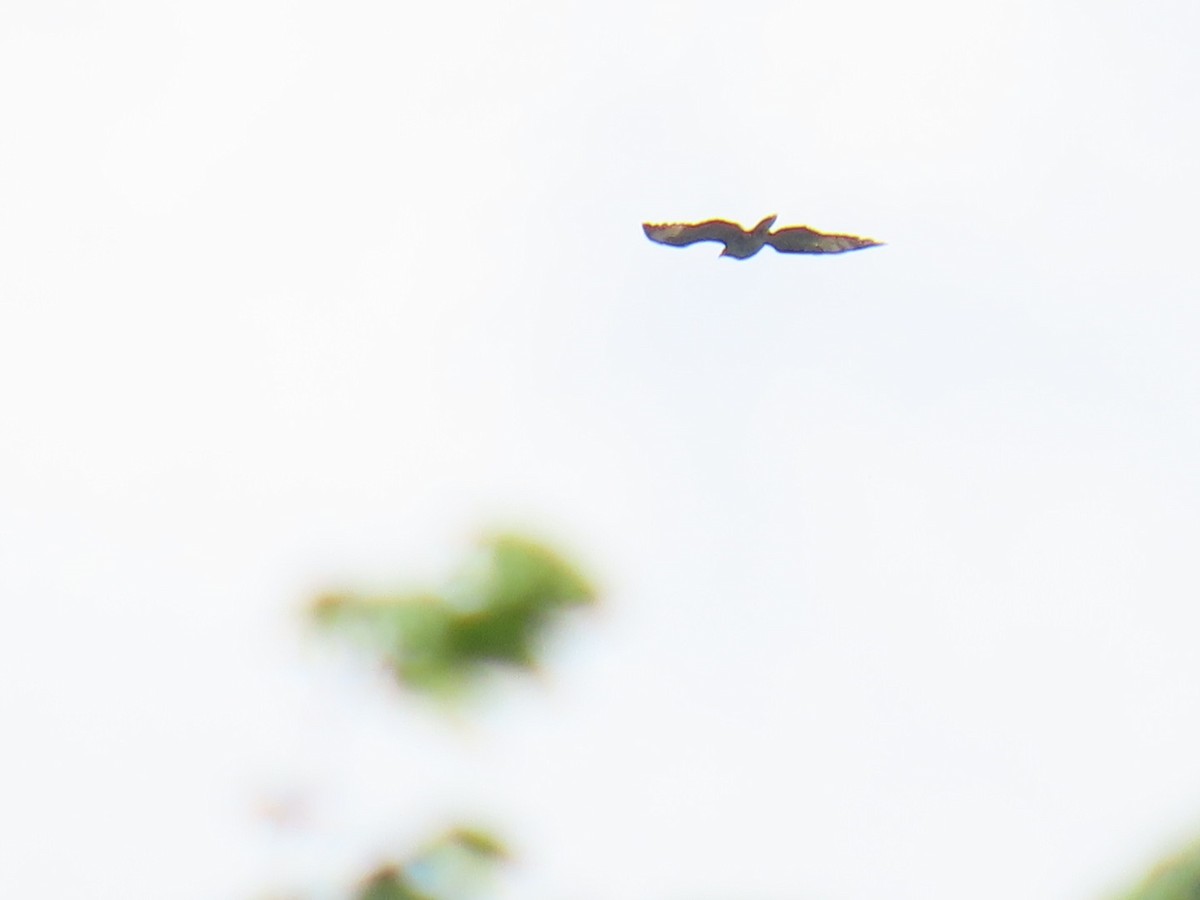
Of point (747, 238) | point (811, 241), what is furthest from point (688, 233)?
point (811, 241)

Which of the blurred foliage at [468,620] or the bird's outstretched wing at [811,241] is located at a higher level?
the blurred foliage at [468,620]

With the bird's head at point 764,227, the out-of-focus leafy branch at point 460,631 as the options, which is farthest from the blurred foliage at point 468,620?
the bird's head at point 764,227

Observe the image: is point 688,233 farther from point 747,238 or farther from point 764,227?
point 764,227

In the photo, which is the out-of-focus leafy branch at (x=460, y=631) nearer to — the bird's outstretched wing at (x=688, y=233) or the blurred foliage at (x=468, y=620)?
the blurred foliage at (x=468, y=620)

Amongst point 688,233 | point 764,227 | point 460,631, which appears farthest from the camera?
point 460,631

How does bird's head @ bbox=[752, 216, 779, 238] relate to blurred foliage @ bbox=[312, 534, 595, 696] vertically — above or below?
below

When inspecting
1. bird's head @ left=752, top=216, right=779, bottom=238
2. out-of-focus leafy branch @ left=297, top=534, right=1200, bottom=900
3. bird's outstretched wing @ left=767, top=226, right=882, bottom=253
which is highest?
out-of-focus leafy branch @ left=297, top=534, right=1200, bottom=900

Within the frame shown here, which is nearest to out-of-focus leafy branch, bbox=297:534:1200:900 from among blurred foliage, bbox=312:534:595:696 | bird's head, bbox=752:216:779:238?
blurred foliage, bbox=312:534:595:696

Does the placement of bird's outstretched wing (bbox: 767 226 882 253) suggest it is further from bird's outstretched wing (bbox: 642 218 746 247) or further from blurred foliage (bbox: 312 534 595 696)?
blurred foliage (bbox: 312 534 595 696)
